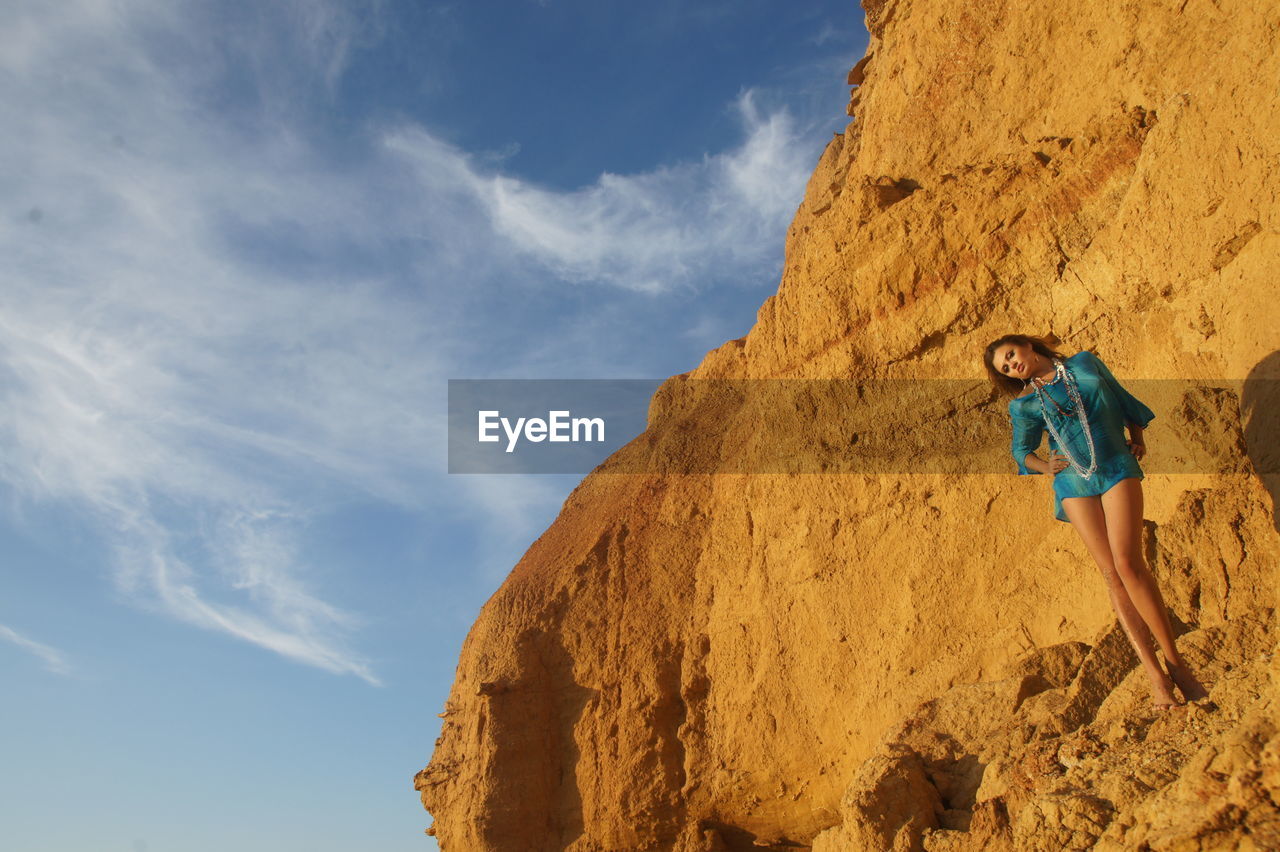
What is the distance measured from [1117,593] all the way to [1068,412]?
907mm

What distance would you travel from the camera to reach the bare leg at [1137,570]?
4.66m

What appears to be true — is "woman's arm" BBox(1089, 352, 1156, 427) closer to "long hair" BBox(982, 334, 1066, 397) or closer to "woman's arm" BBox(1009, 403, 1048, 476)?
"long hair" BBox(982, 334, 1066, 397)

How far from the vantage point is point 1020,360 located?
526cm

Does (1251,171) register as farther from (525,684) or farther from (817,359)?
(525,684)

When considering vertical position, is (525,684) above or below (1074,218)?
below

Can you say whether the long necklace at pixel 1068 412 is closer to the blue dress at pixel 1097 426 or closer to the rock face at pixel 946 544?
the blue dress at pixel 1097 426

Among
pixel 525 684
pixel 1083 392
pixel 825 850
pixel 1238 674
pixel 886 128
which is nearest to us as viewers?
pixel 1238 674

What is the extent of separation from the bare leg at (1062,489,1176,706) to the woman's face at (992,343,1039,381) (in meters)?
0.69

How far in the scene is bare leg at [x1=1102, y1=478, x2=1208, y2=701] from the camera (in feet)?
15.3

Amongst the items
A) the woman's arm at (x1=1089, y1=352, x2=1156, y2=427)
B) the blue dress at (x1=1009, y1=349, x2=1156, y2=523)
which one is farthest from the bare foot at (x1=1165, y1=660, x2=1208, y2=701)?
the woman's arm at (x1=1089, y1=352, x2=1156, y2=427)

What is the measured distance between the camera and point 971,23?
401 inches

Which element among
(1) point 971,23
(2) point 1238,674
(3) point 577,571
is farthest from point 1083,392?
(3) point 577,571

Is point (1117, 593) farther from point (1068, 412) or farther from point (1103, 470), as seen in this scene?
point (1068, 412)

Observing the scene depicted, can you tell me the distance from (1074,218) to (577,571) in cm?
719
